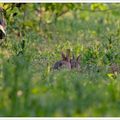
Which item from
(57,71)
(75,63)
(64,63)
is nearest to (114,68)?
(75,63)

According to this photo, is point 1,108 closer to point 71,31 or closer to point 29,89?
point 29,89

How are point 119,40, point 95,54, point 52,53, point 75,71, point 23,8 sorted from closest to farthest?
point 75,71
point 95,54
point 52,53
point 119,40
point 23,8

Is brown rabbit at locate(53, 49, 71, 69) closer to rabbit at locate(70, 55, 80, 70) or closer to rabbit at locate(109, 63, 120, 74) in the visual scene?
rabbit at locate(70, 55, 80, 70)

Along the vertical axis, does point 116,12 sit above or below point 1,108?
above

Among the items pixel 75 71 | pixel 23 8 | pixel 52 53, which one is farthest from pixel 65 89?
pixel 23 8

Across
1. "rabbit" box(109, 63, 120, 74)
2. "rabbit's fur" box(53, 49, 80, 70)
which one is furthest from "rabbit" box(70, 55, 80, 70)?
"rabbit" box(109, 63, 120, 74)

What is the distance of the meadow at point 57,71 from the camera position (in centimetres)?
359

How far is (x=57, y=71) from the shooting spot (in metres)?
6.22

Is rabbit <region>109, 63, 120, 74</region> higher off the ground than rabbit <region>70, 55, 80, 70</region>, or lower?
lower

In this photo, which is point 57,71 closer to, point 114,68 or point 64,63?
point 64,63

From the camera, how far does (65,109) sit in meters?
3.54

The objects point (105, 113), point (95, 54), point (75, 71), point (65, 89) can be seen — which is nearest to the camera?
point (105, 113)

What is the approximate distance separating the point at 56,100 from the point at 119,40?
538 centimetres

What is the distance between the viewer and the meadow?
3592 mm
